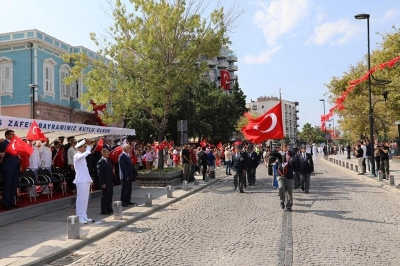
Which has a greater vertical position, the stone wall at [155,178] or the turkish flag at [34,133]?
the turkish flag at [34,133]

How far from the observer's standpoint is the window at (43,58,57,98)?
3008 cm

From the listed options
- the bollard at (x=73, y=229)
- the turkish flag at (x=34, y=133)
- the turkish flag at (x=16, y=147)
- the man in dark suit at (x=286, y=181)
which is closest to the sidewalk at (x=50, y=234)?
the bollard at (x=73, y=229)

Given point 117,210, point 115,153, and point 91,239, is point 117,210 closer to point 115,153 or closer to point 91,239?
point 91,239

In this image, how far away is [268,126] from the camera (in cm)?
1525

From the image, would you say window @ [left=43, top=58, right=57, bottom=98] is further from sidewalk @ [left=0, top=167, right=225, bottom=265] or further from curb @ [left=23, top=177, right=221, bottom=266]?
curb @ [left=23, top=177, right=221, bottom=266]

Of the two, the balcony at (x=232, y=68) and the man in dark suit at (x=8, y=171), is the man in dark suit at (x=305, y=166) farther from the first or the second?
the balcony at (x=232, y=68)

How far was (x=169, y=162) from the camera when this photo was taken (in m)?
29.9

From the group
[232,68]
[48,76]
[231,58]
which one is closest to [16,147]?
[48,76]

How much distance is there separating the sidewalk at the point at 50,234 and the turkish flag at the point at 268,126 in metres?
4.43

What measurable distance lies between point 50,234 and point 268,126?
893 cm

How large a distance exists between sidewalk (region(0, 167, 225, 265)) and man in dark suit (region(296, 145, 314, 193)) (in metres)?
5.22

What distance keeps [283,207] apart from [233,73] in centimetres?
9522

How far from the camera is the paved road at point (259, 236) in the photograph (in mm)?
6742

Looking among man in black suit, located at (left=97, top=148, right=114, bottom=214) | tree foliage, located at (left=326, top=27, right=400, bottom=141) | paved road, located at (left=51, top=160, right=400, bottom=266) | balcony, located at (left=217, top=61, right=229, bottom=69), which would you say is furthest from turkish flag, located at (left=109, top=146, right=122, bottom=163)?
balcony, located at (left=217, top=61, right=229, bottom=69)
